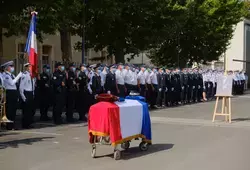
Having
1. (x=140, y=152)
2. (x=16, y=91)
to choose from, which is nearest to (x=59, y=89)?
(x=16, y=91)

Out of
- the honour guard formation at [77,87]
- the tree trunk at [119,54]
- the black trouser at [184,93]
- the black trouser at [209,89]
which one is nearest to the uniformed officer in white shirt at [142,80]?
the honour guard formation at [77,87]

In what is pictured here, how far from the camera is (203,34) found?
117 feet

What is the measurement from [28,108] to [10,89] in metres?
0.78

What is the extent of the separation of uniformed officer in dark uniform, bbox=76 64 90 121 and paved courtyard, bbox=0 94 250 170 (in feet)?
4.51

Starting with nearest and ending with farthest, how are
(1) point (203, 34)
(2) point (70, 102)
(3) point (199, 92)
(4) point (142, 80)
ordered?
(2) point (70, 102)
(4) point (142, 80)
(3) point (199, 92)
(1) point (203, 34)

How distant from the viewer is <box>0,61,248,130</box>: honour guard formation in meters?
13.5

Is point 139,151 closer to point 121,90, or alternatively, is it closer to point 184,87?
point 121,90

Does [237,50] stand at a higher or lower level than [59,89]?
higher

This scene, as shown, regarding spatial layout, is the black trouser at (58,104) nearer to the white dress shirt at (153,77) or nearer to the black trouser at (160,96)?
the white dress shirt at (153,77)

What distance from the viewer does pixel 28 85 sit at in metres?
13.5

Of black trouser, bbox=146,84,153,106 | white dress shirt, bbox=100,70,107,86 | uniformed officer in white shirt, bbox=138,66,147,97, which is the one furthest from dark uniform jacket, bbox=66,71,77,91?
black trouser, bbox=146,84,153,106

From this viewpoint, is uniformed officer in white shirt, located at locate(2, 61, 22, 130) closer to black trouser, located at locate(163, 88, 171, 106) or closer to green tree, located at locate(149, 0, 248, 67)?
black trouser, located at locate(163, 88, 171, 106)

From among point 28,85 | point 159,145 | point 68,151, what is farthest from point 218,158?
point 28,85

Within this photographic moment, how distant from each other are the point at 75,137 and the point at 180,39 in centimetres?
2575
